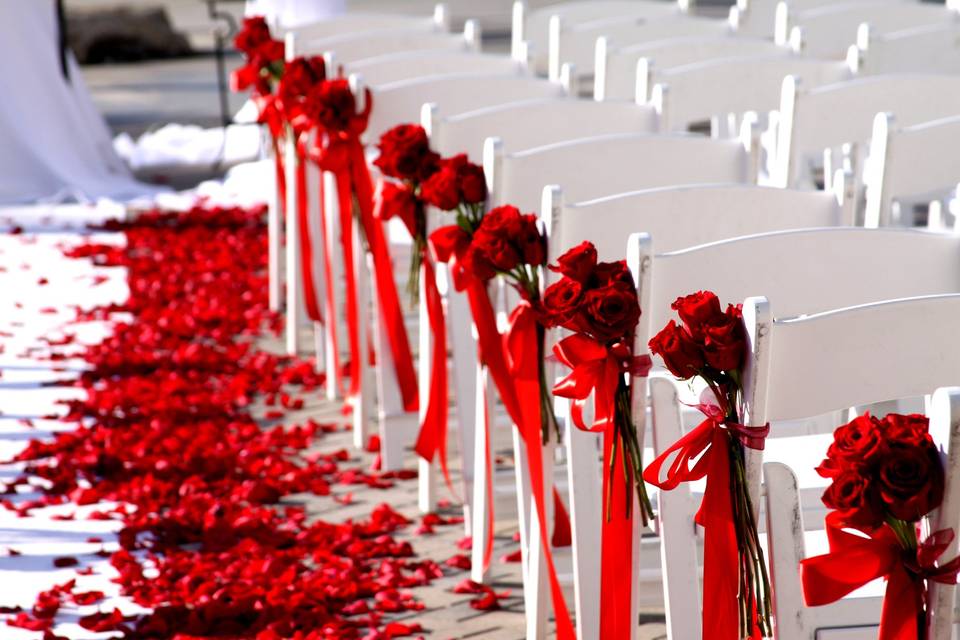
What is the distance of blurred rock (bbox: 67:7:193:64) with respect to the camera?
14352 mm

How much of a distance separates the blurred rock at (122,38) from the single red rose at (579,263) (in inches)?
500

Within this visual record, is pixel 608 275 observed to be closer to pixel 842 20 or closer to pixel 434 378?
pixel 434 378

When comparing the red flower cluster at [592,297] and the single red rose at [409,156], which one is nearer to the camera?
the red flower cluster at [592,297]

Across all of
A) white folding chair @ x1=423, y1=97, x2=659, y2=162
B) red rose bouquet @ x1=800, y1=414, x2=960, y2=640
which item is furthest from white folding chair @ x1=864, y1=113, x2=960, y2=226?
red rose bouquet @ x1=800, y1=414, x2=960, y2=640

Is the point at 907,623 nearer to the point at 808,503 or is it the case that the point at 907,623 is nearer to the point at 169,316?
the point at 808,503

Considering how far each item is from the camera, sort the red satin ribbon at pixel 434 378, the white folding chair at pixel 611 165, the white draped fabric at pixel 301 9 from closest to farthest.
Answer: the white folding chair at pixel 611 165
the red satin ribbon at pixel 434 378
the white draped fabric at pixel 301 9

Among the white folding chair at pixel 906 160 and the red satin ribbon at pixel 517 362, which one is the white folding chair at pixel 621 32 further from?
the red satin ribbon at pixel 517 362

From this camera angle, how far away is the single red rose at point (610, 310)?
7.79ft

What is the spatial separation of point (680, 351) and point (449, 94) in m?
2.43

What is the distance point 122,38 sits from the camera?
1451cm

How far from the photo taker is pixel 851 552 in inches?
73.0

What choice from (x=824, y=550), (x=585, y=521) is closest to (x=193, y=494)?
(x=585, y=521)

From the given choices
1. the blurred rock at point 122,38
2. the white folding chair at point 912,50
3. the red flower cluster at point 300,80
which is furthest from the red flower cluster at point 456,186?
the blurred rock at point 122,38

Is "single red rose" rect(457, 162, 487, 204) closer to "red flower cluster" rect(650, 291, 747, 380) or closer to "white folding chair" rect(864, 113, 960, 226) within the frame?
"white folding chair" rect(864, 113, 960, 226)
